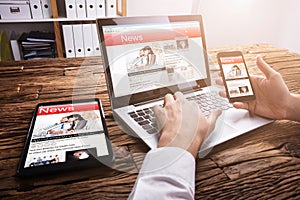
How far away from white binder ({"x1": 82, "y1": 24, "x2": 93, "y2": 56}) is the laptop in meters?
1.40

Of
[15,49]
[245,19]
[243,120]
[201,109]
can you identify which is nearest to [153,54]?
[201,109]

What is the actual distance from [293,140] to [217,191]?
291 millimetres

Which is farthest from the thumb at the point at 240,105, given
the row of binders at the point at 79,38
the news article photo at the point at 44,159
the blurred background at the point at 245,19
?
the blurred background at the point at 245,19

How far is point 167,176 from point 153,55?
415 mm

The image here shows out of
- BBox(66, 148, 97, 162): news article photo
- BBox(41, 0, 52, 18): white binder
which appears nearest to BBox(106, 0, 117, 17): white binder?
BBox(41, 0, 52, 18): white binder

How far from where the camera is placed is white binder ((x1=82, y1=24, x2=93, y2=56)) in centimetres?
203

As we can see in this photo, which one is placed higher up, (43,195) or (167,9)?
(167,9)

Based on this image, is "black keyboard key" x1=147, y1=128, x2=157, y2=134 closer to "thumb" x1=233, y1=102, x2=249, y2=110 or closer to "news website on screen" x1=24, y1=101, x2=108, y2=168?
"news website on screen" x1=24, y1=101, x2=108, y2=168

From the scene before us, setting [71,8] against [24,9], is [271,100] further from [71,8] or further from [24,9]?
[24,9]

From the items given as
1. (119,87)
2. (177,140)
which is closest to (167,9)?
(119,87)

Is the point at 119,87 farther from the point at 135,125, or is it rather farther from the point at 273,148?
the point at 273,148

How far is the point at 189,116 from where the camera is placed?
0.57 meters

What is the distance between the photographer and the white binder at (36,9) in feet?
6.45

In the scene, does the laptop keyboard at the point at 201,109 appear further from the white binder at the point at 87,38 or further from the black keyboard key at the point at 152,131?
the white binder at the point at 87,38
